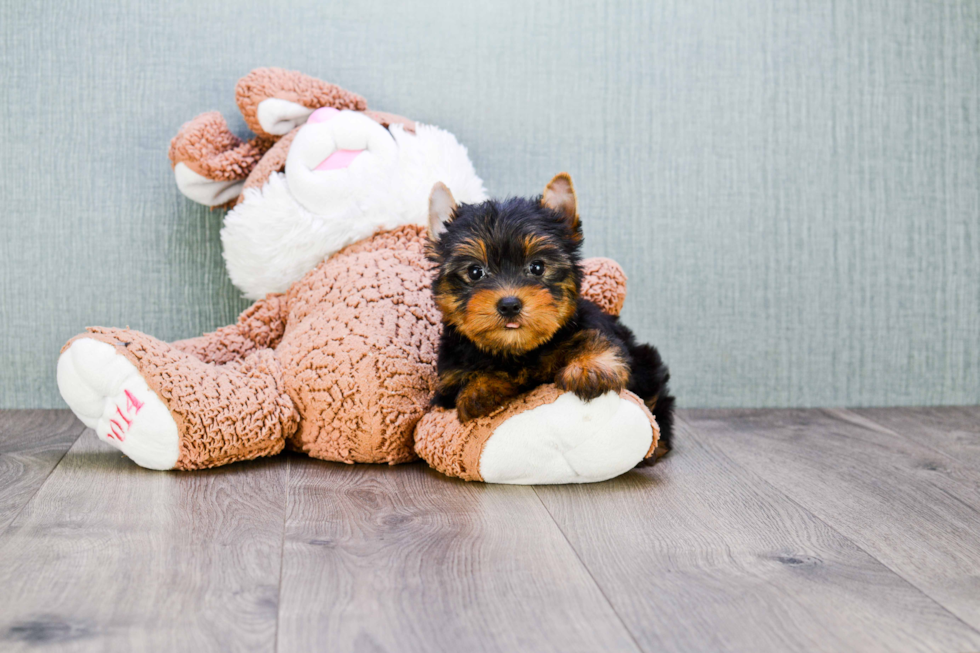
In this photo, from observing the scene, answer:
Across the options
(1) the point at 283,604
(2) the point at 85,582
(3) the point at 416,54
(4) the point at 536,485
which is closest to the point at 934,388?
(4) the point at 536,485

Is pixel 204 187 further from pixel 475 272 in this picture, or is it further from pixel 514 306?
pixel 514 306

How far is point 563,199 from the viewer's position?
5.58ft

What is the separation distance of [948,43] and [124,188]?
8.39ft

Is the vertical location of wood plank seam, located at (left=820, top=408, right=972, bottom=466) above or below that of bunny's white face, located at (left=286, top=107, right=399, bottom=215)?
below

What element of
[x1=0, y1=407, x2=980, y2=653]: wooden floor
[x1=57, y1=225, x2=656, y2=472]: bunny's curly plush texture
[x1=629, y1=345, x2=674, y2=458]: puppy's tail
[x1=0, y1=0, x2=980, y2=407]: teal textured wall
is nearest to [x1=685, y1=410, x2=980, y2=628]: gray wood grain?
[x1=0, y1=407, x2=980, y2=653]: wooden floor

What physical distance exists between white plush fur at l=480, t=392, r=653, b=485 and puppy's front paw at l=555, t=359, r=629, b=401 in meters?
0.04

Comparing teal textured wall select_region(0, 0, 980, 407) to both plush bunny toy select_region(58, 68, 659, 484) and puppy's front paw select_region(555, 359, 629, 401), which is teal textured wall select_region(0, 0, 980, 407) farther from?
puppy's front paw select_region(555, 359, 629, 401)

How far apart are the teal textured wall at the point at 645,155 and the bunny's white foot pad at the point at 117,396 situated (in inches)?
26.9

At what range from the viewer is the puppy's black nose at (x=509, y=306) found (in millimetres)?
1494

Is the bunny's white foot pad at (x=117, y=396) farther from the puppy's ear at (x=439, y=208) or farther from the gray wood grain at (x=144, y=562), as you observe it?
the puppy's ear at (x=439, y=208)

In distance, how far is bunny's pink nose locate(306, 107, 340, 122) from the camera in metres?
2.17

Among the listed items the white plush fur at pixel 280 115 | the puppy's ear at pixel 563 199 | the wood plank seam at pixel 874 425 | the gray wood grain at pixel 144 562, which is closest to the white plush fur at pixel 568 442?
the puppy's ear at pixel 563 199

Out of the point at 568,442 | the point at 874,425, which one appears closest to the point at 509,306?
the point at 568,442

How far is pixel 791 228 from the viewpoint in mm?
2611
